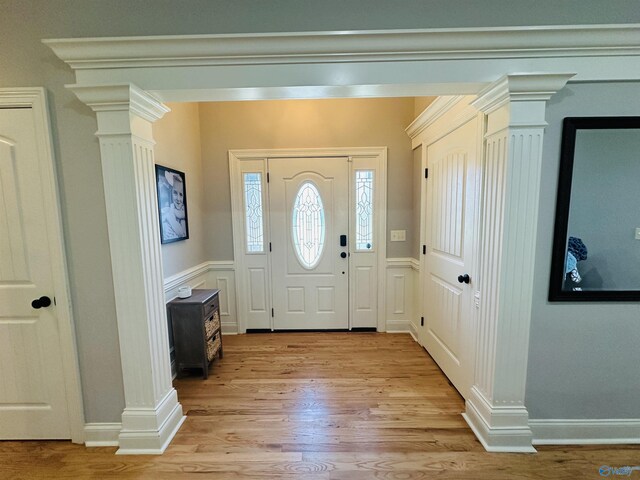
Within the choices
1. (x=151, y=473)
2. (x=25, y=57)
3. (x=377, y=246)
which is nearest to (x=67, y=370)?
(x=151, y=473)

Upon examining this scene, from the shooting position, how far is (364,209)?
126 inches

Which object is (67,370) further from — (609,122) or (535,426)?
(609,122)

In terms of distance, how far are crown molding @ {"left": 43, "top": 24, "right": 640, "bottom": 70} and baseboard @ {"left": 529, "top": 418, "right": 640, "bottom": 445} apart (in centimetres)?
214

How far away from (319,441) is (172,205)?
2254mm

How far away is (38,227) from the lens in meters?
1.58

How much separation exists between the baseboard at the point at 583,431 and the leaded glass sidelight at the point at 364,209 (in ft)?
6.73

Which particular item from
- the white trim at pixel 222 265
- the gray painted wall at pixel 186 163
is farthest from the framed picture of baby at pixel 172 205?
the white trim at pixel 222 265

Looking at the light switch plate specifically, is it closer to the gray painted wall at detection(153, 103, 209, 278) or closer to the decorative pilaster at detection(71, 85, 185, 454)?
the gray painted wall at detection(153, 103, 209, 278)

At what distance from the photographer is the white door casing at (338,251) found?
313 centimetres

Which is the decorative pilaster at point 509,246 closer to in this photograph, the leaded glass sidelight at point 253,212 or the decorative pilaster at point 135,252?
the decorative pilaster at point 135,252

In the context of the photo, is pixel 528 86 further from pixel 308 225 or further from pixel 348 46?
pixel 308 225

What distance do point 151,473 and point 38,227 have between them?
1552 mm

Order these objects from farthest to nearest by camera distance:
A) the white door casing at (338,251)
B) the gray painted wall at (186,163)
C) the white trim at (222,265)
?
the white trim at (222,265), the white door casing at (338,251), the gray painted wall at (186,163)

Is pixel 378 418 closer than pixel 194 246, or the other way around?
pixel 378 418
